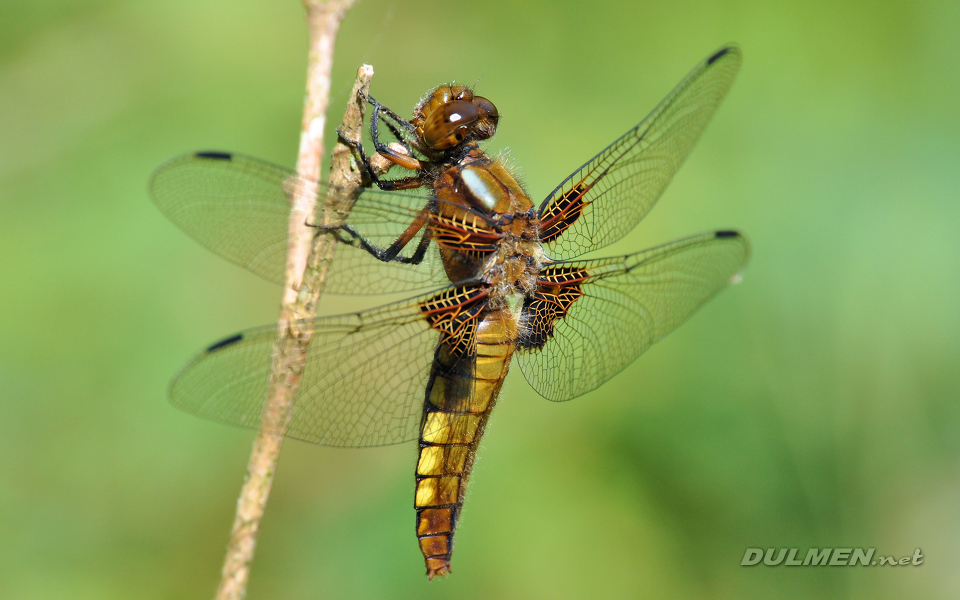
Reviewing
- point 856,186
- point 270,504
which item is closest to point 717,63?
point 856,186

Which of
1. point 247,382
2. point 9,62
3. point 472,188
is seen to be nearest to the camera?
point 247,382

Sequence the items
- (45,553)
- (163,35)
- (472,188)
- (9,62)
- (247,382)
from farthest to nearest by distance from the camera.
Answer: (163,35), (9,62), (45,553), (472,188), (247,382)

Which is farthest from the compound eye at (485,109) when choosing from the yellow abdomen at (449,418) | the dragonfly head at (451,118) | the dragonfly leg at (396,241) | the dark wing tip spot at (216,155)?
the dark wing tip spot at (216,155)

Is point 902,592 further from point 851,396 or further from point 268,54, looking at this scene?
point 268,54

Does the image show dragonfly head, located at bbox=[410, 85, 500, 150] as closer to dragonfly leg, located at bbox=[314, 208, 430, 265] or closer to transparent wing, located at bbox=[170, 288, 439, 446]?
dragonfly leg, located at bbox=[314, 208, 430, 265]

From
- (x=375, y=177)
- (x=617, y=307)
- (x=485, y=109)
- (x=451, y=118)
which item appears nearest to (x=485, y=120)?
(x=485, y=109)

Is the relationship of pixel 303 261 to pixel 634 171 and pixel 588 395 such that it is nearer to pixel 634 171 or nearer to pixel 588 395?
pixel 634 171

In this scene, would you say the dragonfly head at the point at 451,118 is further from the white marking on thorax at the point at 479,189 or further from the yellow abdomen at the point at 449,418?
the yellow abdomen at the point at 449,418
